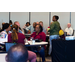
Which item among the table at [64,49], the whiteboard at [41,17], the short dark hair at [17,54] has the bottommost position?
the table at [64,49]

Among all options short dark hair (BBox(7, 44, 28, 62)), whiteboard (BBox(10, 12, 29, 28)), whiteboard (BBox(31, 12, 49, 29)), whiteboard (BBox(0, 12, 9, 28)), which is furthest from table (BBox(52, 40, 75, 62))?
whiteboard (BBox(0, 12, 9, 28))

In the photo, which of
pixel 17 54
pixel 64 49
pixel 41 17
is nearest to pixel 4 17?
pixel 41 17

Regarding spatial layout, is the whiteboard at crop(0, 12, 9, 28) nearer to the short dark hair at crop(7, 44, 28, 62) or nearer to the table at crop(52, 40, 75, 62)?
the table at crop(52, 40, 75, 62)

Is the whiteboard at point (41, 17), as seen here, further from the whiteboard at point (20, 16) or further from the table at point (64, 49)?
the table at point (64, 49)

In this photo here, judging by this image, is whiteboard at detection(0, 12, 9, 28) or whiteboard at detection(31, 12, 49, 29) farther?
whiteboard at detection(0, 12, 9, 28)

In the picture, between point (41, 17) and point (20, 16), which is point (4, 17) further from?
point (41, 17)

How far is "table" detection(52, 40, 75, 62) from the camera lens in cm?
323

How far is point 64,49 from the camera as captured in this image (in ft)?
10.7

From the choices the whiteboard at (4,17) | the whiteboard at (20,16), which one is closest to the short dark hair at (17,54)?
the whiteboard at (20,16)

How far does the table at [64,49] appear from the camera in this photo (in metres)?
3.23

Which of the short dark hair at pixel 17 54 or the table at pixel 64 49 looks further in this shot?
the table at pixel 64 49
